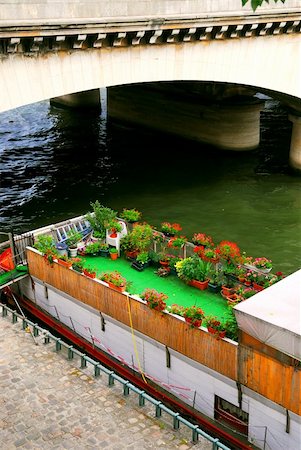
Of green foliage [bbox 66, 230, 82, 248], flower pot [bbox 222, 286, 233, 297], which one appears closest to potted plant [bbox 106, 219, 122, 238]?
green foliage [bbox 66, 230, 82, 248]

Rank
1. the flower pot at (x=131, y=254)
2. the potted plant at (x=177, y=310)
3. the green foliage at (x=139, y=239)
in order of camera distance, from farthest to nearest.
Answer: the flower pot at (x=131, y=254)
the green foliage at (x=139, y=239)
the potted plant at (x=177, y=310)

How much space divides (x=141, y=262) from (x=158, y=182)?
1328cm

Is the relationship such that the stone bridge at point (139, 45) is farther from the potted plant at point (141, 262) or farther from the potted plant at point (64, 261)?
the potted plant at point (141, 262)

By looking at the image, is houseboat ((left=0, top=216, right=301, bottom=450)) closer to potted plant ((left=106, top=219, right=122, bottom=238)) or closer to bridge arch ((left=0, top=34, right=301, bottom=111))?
potted plant ((left=106, top=219, right=122, bottom=238))

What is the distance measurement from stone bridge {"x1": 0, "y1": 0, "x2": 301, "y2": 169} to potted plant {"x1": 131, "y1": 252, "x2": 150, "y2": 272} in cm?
632

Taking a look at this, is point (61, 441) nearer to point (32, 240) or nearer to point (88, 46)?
point (32, 240)

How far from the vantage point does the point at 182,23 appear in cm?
2106

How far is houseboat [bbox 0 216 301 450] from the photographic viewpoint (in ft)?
36.8

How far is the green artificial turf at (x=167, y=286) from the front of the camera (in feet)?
48.0

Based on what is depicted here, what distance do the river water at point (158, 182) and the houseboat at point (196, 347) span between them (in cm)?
808

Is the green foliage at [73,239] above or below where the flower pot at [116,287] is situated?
below

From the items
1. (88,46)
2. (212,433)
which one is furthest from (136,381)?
(88,46)

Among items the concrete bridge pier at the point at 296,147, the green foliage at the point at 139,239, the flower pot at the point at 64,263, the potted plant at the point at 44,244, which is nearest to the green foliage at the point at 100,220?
the green foliage at the point at 139,239

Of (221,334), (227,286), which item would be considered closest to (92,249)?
(227,286)
